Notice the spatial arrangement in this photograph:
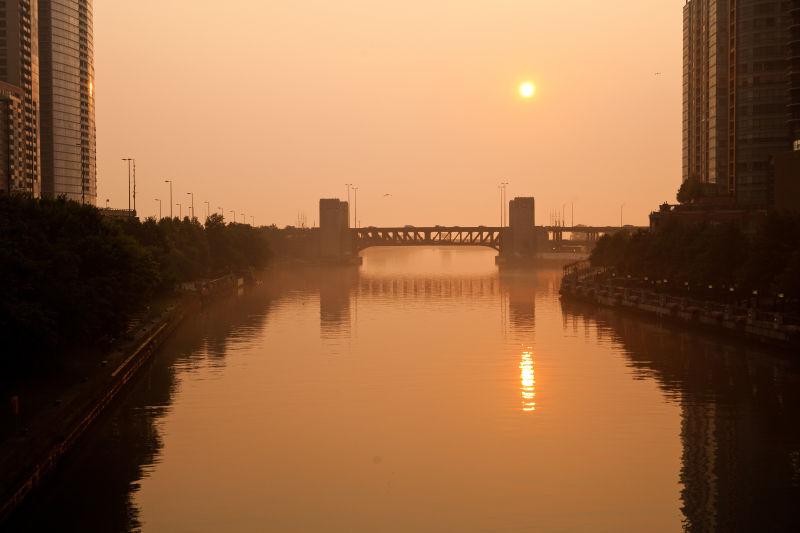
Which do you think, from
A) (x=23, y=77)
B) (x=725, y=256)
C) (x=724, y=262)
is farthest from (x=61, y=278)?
(x=23, y=77)

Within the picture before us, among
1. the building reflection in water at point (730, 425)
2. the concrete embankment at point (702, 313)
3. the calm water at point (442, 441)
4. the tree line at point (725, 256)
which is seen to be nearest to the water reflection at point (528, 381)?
the calm water at point (442, 441)

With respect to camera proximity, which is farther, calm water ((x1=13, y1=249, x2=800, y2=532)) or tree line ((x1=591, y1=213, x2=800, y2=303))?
tree line ((x1=591, y1=213, x2=800, y2=303))

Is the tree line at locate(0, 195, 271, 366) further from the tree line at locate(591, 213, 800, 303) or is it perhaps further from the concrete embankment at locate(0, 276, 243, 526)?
the tree line at locate(591, 213, 800, 303)

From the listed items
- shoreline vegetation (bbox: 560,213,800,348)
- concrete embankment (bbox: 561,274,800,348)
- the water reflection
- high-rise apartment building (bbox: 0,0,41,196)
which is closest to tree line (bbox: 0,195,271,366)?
the water reflection

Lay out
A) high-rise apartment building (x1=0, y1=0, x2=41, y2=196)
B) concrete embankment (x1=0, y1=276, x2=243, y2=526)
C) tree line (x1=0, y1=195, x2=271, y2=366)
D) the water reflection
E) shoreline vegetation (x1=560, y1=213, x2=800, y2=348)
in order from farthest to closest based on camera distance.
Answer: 1. high-rise apartment building (x1=0, y1=0, x2=41, y2=196)
2. shoreline vegetation (x1=560, y1=213, x2=800, y2=348)
3. the water reflection
4. tree line (x1=0, y1=195, x2=271, y2=366)
5. concrete embankment (x1=0, y1=276, x2=243, y2=526)

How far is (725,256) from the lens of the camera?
7812cm

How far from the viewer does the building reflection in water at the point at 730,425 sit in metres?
29.9

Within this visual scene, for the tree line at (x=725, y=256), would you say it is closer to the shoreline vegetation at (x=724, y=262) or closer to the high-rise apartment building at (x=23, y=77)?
the shoreline vegetation at (x=724, y=262)

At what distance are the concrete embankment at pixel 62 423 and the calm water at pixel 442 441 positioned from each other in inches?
24.6

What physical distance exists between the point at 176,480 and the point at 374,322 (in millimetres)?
54136

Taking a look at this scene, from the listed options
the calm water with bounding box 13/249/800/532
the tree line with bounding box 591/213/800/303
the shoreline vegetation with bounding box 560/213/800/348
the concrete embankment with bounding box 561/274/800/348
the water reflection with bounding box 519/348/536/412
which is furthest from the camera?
the tree line with bounding box 591/213/800/303

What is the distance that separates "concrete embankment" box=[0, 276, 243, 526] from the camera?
29.2 meters

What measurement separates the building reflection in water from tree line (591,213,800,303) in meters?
4.45

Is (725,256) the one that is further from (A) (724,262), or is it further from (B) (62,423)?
(B) (62,423)
